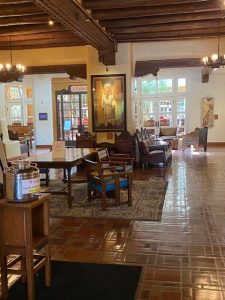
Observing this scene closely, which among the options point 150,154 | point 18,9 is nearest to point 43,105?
point 150,154

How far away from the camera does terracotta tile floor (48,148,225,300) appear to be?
2.78 metres

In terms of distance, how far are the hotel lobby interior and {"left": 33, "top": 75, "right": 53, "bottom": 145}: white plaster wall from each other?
3.46 ft

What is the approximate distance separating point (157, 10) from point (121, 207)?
3343 mm

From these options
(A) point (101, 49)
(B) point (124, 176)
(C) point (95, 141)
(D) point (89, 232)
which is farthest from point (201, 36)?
(D) point (89, 232)

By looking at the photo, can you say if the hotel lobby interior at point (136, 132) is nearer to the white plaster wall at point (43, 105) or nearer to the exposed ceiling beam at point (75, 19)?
the exposed ceiling beam at point (75, 19)

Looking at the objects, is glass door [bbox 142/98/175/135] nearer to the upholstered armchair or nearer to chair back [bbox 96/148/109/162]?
the upholstered armchair

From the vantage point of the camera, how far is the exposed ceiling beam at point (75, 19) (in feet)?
14.3

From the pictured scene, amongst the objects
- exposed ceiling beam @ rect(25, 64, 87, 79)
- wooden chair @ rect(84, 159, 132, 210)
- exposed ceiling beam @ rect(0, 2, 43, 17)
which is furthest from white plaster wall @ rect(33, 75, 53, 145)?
wooden chair @ rect(84, 159, 132, 210)

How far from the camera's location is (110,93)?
8.81 meters

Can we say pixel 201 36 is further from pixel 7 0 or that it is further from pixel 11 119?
pixel 11 119

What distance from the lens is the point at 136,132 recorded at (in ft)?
29.9

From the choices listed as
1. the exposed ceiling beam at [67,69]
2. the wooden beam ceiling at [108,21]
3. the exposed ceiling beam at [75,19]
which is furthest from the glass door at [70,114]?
the exposed ceiling beam at [75,19]

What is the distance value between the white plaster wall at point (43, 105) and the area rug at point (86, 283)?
1279 centimetres

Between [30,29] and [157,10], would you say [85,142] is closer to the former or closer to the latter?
[30,29]
